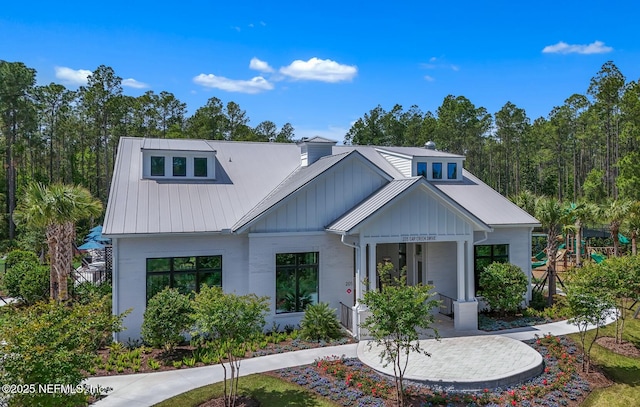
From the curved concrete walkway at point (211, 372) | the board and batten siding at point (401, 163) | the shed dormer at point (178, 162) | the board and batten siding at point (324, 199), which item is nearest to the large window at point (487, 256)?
the curved concrete walkway at point (211, 372)

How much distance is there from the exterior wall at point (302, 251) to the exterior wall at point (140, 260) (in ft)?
3.25

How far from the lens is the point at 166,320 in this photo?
13.1m

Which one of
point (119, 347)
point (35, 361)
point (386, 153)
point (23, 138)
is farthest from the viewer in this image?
point (23, 138)

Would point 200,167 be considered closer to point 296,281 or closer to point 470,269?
point 296,281

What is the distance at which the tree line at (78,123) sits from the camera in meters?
42.9

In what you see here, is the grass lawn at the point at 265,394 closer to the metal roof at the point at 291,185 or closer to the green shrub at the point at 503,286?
the metal roof at the point at 291,185

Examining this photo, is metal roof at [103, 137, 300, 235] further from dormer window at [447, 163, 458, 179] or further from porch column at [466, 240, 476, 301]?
porch column at [466, 240, 476, 301]

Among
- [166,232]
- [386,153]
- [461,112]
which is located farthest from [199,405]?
[461,112]

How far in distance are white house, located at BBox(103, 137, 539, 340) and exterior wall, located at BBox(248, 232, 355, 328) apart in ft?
0.12

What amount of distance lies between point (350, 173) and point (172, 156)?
7.33 metres

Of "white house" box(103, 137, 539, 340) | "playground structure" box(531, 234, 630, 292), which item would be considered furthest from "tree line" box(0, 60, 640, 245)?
"white house" box(103, 137, 539, 340)

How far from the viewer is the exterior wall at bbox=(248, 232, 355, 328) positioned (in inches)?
627

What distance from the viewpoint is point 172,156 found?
18.1m

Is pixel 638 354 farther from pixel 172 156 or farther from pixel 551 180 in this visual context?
pixel 551 180
